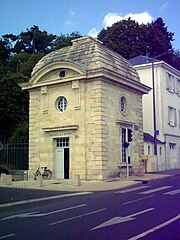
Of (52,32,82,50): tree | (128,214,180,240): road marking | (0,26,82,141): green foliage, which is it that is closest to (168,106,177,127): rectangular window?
(0,26,82,141): green foliage

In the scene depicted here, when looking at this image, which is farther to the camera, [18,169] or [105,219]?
[18,169]

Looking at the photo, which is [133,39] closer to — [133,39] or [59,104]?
[133,39]

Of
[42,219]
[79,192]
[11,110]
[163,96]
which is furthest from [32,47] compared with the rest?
[42,219]

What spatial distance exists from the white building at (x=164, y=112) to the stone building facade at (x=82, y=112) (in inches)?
338

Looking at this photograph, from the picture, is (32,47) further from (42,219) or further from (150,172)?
(42,219)

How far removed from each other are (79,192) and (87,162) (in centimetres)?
671

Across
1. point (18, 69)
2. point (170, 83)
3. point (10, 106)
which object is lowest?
point (10, 106)

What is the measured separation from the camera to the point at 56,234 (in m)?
8.20

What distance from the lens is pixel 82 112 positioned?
26172mm

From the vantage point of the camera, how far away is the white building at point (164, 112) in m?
38.3

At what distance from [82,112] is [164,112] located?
15208 millimetres

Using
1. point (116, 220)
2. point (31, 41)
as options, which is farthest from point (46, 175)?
point (31, 41)

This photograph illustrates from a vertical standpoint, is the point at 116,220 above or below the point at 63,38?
below

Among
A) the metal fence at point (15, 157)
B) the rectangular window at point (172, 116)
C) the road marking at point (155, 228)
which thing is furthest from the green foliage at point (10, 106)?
the road marking at point (155, 228)
